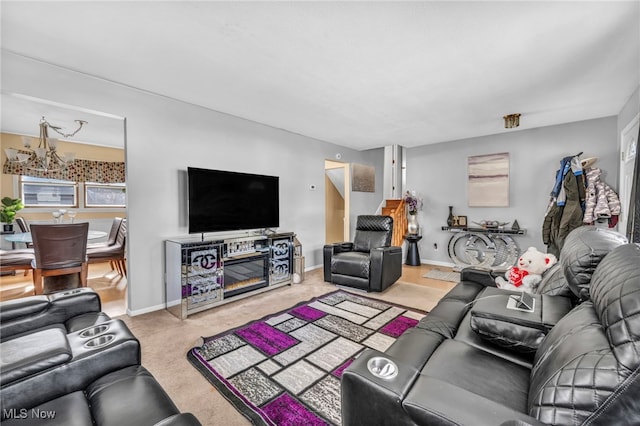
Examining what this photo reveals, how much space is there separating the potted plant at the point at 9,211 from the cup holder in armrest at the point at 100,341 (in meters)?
5.22

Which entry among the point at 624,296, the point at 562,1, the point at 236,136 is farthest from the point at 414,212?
the point at 624,296

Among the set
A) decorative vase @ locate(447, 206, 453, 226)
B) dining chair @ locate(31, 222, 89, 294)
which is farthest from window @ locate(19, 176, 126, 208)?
decorative vase @ locate(447, 206, 453, 226)

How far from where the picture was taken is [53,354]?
1005mm

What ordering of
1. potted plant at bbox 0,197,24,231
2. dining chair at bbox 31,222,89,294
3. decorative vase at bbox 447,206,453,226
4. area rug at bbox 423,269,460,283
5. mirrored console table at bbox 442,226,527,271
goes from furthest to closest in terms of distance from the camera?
decorative vase at bbox 447,206,453,226 → mirrored console table at bbox 442,226,527,271 → potted plant at bbox 0,197,24,231 → area rug at bbox 423,269,460,283 → dining chair at bbox 31,222,89,294

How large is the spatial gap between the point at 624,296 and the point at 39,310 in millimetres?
2497

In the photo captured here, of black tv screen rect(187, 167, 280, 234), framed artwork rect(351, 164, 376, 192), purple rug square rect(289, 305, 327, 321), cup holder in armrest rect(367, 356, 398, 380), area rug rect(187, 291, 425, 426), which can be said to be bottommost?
area rug rect(187, 291, 425, 426)

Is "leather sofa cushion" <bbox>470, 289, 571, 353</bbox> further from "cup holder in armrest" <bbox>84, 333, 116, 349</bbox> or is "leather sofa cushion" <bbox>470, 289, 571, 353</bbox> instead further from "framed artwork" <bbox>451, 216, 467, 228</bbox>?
"framed artwork" <bbox>451, 216, 467, 228</bbox>

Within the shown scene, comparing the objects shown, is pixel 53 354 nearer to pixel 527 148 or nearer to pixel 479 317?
pixel 479 317

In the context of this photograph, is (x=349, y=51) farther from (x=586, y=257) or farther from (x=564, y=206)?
(x=564, y=206)

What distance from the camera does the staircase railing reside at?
5.25 meters

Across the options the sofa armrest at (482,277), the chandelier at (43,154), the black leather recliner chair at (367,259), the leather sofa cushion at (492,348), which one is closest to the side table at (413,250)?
the black leather recliner chair at (367,259)

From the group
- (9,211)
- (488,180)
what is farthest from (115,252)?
(488,180)

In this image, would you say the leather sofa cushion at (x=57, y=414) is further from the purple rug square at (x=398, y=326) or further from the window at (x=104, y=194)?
the window at (x=104, y=194)

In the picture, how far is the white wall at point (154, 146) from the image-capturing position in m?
2.48
